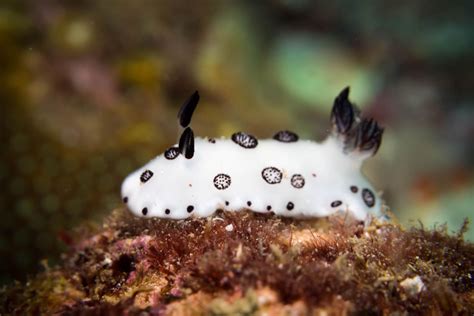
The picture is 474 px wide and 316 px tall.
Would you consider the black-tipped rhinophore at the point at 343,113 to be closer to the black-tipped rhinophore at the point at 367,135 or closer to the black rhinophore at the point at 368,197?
the black-tipped rhinophore at the point at 367,135

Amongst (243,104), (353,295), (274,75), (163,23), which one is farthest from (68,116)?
(353,295)

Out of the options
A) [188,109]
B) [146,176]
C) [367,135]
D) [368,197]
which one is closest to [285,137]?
[367,135]

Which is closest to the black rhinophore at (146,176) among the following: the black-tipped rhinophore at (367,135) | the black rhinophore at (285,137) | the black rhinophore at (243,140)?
the black rhinophore at (243,140)

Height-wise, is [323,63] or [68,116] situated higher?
[323,63]

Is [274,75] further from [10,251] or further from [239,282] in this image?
[239,282]

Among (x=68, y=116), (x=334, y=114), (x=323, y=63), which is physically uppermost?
(x=323, y=63)

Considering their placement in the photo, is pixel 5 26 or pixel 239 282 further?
pixel 5 26

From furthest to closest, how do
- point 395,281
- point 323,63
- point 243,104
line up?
point 323,63, point 243,104, point 395,281

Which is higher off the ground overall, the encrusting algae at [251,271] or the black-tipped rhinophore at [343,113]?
the black-tipped rhinophore at [343,113]
